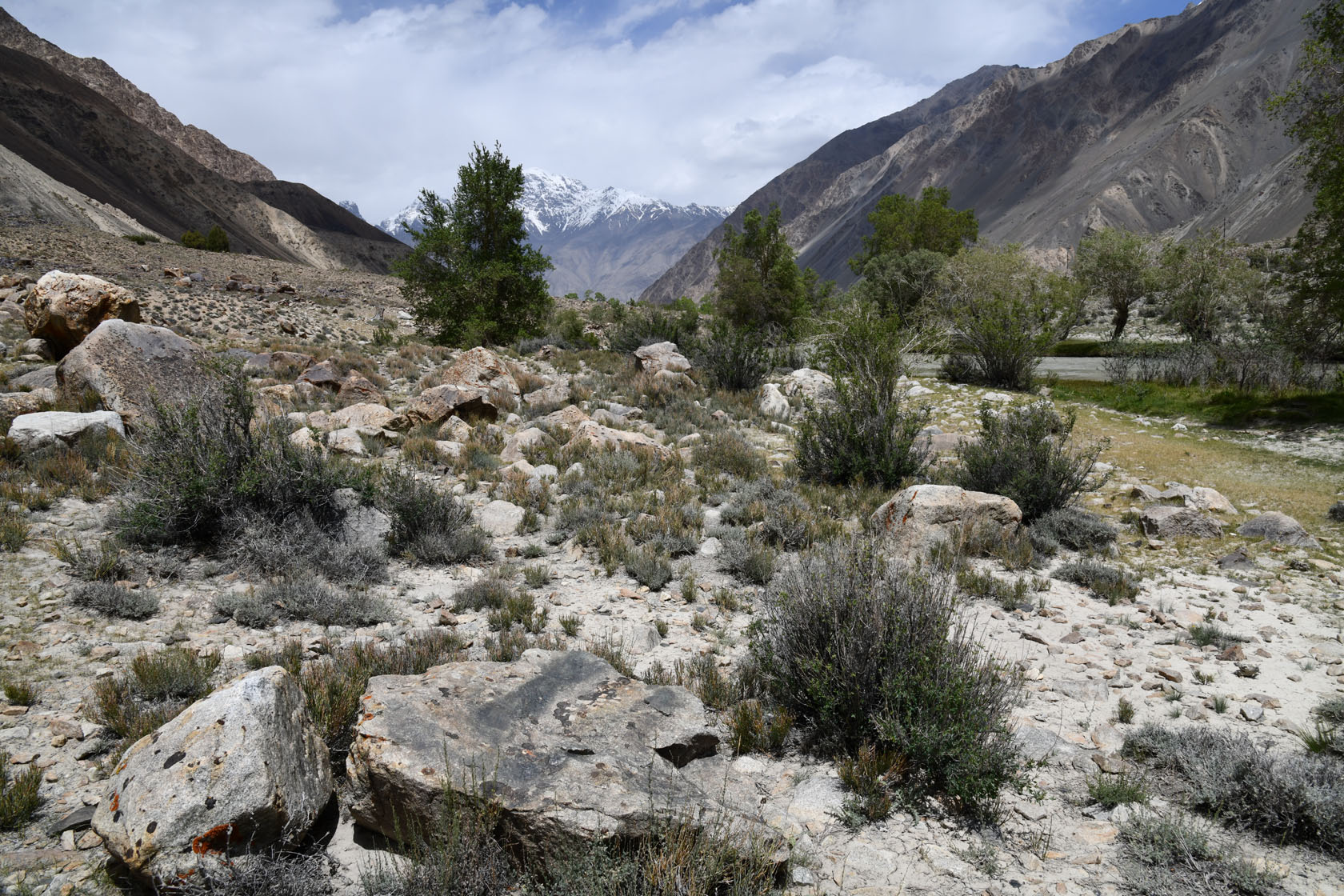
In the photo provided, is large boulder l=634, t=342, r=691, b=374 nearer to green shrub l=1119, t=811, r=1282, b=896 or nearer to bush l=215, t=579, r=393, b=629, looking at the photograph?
bush l=215, t=579, r=393, b=629

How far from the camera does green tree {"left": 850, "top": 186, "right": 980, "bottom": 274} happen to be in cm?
4075

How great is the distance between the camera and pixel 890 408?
9672 mm

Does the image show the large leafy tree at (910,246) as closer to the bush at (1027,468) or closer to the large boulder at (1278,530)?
the bush at (1027,468)

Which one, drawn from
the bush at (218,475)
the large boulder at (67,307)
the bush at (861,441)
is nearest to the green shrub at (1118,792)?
the bush at (861,441)

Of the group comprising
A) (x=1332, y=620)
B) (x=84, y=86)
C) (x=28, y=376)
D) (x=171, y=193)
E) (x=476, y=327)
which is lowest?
(x=1332, y=620)

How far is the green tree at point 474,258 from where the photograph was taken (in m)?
18.6

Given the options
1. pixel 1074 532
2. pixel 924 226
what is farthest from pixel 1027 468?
pixel 924 226

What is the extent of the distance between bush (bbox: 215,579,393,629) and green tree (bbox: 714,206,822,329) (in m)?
20.5

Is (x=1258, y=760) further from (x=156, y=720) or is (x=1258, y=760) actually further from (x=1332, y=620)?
(x=156, y=720)

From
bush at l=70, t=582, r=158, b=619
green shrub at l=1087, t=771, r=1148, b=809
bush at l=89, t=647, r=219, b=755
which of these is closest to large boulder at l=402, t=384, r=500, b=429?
bush at l=70, t=582, r=158, b=619

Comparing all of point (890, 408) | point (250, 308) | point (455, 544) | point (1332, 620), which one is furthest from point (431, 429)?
point (250, 308)

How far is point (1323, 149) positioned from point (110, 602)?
19466 mm

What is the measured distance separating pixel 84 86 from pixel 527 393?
99.3m

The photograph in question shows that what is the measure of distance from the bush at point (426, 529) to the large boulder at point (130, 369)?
138 inches
